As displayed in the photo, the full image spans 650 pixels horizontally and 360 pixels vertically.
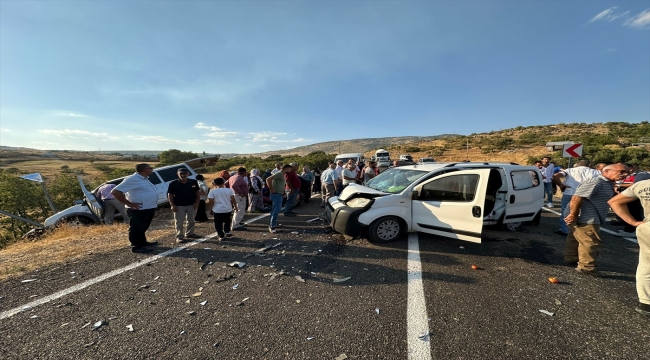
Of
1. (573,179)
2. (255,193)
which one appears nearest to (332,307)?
(255,193)

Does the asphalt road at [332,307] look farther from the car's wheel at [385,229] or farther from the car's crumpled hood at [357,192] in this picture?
the car's crumpled hood at [357,192]

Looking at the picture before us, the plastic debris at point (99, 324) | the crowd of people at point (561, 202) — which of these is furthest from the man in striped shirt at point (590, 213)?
the plastic debris at point (99, 324)

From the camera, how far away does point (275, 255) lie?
14.8 feet

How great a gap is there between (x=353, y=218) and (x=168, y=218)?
647 centimetres

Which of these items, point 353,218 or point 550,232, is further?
point 550,232

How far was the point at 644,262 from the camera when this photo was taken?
2.78 metres

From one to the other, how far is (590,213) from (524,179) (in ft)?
6.59

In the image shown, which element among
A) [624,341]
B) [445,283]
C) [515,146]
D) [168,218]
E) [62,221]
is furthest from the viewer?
[515,146]

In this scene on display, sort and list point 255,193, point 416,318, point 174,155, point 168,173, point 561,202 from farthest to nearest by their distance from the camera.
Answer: point 174,155
point 168,173
point 255,193
point 561,202
point 416,318

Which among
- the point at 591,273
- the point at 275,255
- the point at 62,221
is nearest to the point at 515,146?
the point at 591,273

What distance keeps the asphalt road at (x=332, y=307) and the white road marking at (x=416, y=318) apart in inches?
0.7

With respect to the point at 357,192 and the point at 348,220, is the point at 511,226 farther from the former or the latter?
the point at 348,220

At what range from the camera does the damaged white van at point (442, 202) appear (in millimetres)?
4496

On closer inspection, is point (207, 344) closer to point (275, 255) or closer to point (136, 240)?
point (275, 255)
